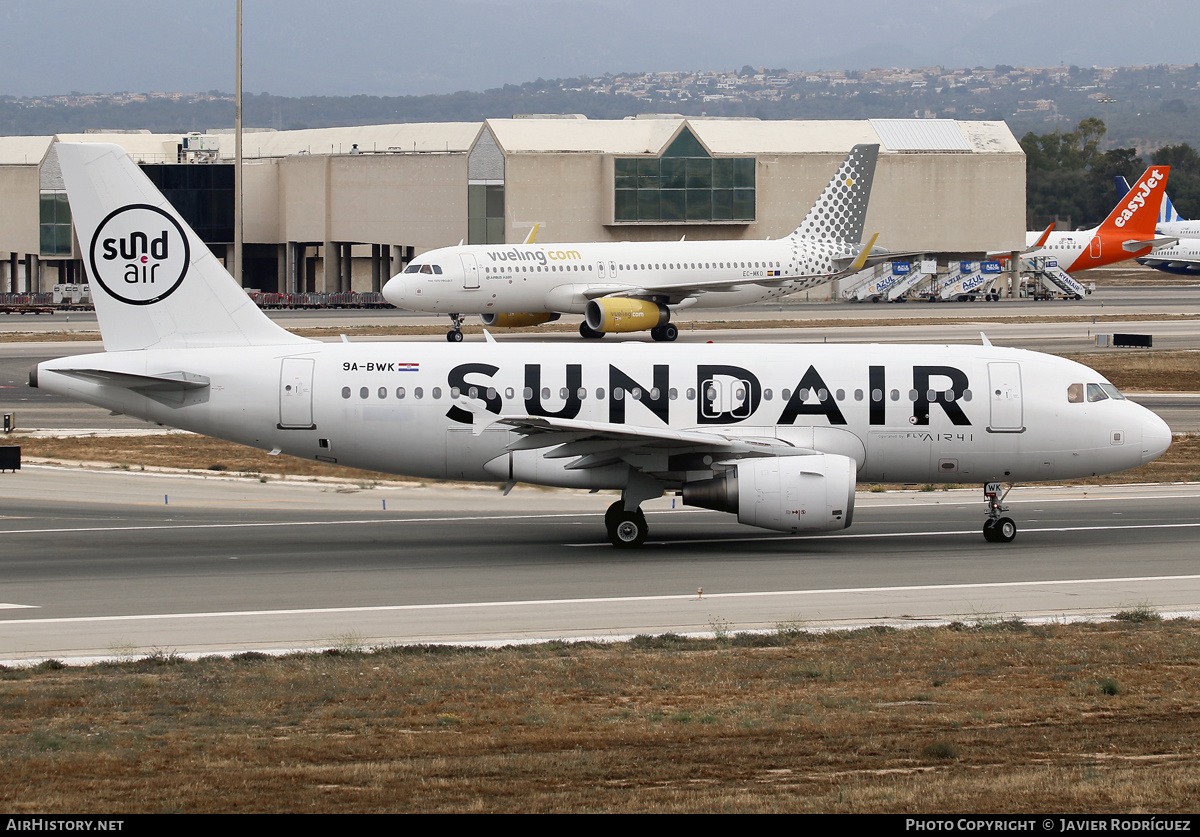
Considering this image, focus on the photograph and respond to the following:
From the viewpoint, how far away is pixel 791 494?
24.5m

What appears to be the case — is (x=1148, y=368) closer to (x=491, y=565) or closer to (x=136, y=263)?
(x=491, y=565)

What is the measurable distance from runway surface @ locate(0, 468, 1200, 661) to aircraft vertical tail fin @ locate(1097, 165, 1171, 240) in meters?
76.1

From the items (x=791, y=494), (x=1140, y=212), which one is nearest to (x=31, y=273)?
(x=1140, y=212)

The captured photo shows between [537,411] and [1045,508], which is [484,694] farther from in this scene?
[1045,508]

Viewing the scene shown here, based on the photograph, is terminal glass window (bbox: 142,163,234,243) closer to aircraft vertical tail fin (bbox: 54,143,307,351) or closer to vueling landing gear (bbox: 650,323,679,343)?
vueling landing gear (bbox: 650,323,679,343)

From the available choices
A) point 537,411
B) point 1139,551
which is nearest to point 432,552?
point 537,411

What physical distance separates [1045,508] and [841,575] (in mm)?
9591

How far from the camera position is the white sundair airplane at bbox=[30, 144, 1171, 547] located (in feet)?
85.8

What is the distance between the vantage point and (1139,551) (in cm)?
2584

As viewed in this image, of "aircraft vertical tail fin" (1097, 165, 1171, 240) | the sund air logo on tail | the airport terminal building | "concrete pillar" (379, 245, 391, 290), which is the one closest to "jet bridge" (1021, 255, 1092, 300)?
the airport terminal building

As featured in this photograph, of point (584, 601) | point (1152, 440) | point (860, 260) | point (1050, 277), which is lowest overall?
point (584, 601)

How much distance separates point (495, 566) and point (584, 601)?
327cm

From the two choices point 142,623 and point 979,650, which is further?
point 142,623
